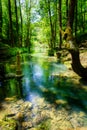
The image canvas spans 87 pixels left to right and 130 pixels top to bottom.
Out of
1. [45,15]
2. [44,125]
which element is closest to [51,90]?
[44,125]

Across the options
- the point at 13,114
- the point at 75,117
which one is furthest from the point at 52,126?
the point at 13,114

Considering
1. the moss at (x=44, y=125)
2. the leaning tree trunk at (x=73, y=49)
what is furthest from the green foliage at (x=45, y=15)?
the moss at (x=44, y=125)

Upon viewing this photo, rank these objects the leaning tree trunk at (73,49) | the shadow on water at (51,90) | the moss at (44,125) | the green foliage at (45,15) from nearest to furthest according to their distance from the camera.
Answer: the moss at (44,125) → the shadow on water at (51,90) → the leaning tree trunk at (73,49) → the green foliage at (45,15)

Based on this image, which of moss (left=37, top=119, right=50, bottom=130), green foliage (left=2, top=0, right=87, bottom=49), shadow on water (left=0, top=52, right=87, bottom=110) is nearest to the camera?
moss (left=37, top=119, right=50, bottom=130)

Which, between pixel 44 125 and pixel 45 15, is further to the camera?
pixel 45 15

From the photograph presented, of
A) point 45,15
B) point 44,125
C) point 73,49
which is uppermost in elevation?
point 45,15

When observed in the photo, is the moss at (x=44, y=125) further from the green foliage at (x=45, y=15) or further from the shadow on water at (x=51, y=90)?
the green foliage at (x=45, y=15)

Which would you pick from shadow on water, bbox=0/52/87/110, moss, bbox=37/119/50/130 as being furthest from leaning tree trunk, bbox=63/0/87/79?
moss, bbox=37/119/50/130

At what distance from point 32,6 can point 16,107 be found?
37240 mm

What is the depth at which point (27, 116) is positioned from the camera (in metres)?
6.71

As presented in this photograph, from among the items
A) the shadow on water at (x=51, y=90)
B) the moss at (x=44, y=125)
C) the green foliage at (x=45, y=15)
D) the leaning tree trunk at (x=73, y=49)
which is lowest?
the moss at (x=44, y=125)

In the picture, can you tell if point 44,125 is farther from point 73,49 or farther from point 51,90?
point 73,49

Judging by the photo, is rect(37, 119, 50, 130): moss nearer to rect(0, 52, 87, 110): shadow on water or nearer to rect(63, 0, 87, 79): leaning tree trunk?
rect(0, 52, 87, 110): shadow on water

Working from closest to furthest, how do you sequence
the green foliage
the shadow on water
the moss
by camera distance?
the moss, the shadow on water, the green foliage
